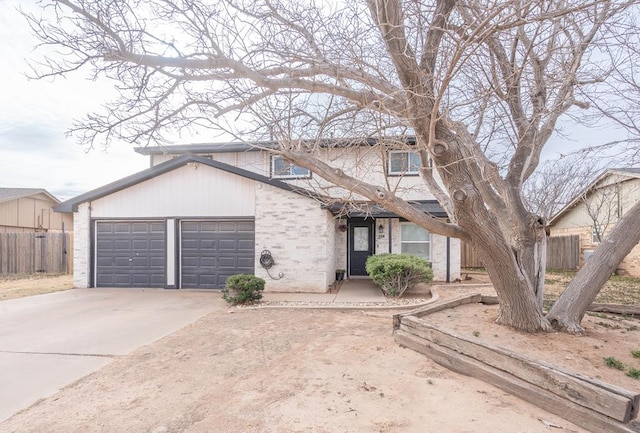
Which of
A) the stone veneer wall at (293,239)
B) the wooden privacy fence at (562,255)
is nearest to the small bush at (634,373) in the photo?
the stone veneer wall at (293,239)

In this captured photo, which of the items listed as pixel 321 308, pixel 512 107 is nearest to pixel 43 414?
pixel 321 308

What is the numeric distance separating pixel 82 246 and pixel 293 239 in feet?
21.8

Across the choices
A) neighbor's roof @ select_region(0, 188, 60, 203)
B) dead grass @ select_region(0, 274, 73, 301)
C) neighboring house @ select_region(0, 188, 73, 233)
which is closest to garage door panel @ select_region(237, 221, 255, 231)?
dead grass @ select_region(0, 274, 73, 301)

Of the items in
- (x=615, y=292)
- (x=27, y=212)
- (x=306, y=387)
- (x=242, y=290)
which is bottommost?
(x=615, y=292)

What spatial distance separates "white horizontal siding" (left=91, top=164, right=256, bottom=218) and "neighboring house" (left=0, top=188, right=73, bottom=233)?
488 inches

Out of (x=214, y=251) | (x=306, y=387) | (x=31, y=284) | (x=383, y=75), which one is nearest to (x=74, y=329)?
(x=214, y=251)

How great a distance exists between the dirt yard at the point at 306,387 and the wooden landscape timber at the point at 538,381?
102 mm

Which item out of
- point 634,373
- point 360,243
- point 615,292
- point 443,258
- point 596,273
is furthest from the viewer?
point 360,243

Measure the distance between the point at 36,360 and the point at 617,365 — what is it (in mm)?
7328

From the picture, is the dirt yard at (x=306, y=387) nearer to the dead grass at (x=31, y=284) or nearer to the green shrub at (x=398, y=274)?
the green shrub at (x=398, y=274)

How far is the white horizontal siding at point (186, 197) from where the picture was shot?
10422 mm

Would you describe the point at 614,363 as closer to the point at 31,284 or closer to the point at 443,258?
the point at 443,258

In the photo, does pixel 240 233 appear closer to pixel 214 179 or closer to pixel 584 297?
pixel 214 179

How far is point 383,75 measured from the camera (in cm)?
508
